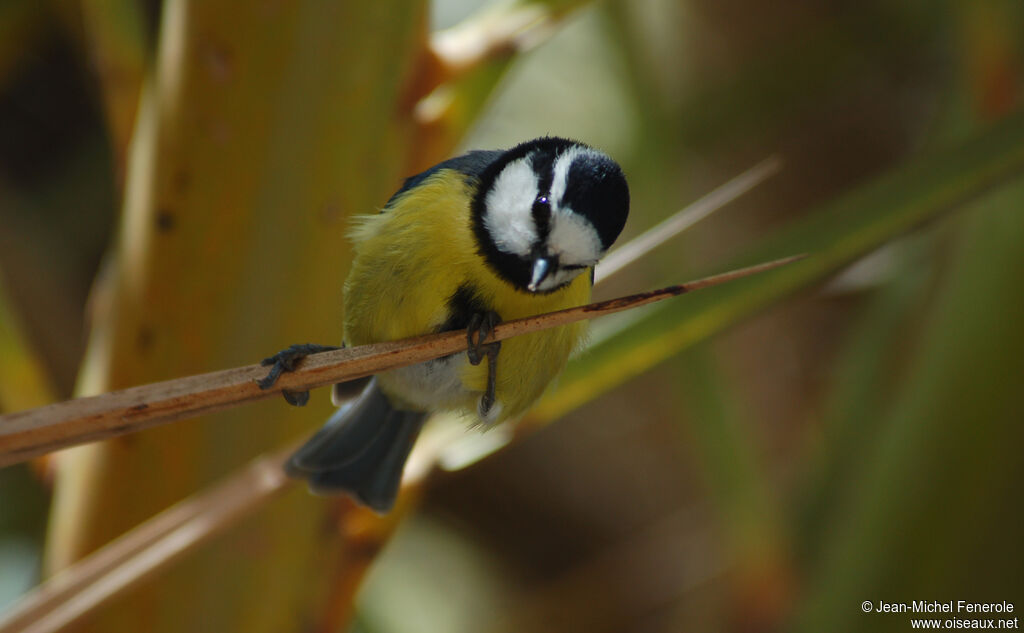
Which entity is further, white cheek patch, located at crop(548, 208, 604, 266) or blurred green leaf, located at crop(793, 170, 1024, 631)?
blurred green leaf, located at crop(793, 170, 1024, 631)

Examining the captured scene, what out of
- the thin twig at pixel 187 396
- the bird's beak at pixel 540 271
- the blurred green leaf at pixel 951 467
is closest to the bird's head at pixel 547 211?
the bird's beak at pixel 540 271

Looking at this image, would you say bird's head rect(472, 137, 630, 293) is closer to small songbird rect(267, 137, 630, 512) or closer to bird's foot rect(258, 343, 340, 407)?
small songbird rect(267, 137, 630, 512)

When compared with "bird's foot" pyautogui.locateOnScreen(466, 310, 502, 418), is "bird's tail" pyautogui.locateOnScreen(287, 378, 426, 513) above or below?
above

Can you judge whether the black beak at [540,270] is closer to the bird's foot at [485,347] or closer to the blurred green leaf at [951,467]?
the bird's foot at [485,347]

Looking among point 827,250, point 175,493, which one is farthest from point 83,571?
point 827,250

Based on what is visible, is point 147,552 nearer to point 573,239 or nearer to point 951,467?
point 573,239

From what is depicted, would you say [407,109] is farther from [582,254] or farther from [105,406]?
[105,406]

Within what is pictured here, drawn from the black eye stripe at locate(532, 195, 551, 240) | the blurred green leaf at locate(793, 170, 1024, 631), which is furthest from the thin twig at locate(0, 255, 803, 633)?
the blurred green leaf at locate(793, 170, 1024, 631)
